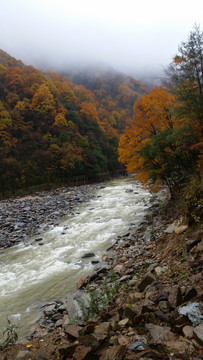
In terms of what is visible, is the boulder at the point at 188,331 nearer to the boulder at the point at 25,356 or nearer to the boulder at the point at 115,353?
the boulder at the point at 115,353

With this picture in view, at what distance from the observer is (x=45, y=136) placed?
163ft

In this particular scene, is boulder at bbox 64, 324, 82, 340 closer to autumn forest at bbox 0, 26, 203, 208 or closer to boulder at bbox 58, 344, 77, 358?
boulder at bbox 58, 344, 77, 358

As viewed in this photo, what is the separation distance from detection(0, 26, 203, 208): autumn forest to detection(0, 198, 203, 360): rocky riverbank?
19.3 feet

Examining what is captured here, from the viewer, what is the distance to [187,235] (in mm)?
6805

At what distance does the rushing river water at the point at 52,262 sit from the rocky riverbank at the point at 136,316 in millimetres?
776

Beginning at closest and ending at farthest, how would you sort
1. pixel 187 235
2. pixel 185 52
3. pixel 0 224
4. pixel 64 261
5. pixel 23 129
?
1. pixel 187 235
2. pixel 64 261
3. pixel 185 52
4. pixel 0 224
5. pixel 23 129

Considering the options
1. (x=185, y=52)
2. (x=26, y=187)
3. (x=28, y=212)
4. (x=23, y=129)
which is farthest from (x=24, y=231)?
(x=23, y=129)

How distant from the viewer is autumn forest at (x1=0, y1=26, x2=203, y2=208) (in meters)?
13.1

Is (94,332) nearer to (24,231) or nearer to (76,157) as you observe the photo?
(24,231)

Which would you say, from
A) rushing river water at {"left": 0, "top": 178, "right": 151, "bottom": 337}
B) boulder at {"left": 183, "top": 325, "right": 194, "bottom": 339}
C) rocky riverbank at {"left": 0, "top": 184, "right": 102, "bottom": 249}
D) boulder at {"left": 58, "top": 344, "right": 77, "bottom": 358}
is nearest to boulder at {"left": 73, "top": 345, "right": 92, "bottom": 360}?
boulder at {"left": 58, "top": 344, "right": 77, "bottom": 358}

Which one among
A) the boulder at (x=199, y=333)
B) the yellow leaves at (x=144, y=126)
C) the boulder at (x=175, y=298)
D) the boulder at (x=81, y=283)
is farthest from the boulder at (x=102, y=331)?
the yellow leaves at (x=144, y=126)

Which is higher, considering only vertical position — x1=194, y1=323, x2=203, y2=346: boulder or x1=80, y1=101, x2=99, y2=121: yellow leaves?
x1=80, y1=101, x2=99, y2=121: yellow leaves

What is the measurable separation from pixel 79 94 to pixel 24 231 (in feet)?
244

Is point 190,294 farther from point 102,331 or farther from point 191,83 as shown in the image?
point 191,83
